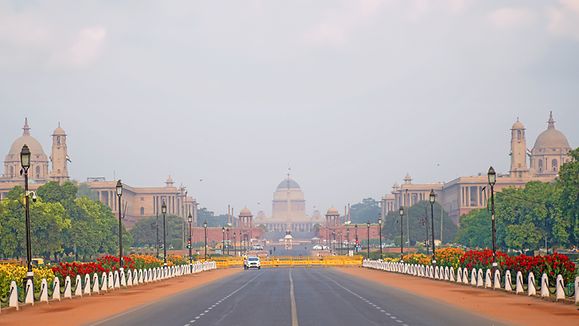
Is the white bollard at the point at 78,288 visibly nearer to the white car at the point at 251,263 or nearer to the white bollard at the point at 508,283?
the white bollard at the point at 508,283

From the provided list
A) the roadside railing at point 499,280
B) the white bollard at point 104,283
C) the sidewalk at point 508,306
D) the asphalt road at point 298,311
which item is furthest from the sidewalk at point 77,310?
the roadside railing at point 499,280

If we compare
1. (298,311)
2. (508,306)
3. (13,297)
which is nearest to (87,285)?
(13,297)

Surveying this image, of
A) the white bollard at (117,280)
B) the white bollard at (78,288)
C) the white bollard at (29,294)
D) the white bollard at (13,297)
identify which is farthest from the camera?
the white bollard at (117,280)

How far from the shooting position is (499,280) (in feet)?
173

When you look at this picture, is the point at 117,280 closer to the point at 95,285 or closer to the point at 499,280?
the point at 95,285

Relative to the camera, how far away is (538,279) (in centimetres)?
4847

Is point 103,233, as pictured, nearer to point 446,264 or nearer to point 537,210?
point 537,210

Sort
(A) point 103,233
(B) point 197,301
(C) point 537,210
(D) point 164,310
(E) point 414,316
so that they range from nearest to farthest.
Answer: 1. (E) point 414,316
2. (D) point 164,310
3. (B) point 197,301
4. (C) point 537,210
5. (A) point 103,233

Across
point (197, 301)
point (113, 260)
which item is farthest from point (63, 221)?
point (197, 301)

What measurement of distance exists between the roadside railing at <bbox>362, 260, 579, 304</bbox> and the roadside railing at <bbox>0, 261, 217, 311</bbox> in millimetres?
19123

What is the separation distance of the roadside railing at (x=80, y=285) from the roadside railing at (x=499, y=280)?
19123 millimetres

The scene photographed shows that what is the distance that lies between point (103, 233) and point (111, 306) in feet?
361

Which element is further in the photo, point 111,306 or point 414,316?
point 111,306

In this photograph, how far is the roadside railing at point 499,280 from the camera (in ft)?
134
